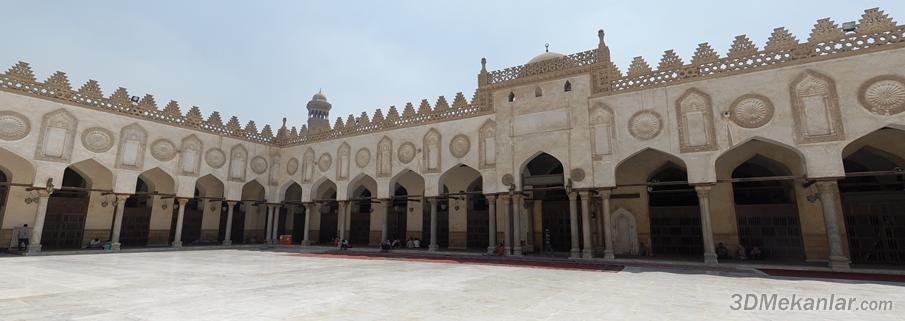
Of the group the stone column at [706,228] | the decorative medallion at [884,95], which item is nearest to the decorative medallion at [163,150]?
the stone column at [706,228]

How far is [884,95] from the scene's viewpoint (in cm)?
1223

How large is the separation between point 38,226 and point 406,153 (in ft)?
49.0

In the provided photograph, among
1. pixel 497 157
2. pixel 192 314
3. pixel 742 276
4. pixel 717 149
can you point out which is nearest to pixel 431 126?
pixel 497 157

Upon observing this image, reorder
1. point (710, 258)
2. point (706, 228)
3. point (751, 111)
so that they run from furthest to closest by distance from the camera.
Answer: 1. point (706, 228)
2. point (751, 111)
3. point (710, 258)

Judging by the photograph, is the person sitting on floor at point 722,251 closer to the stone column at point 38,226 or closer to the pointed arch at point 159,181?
the pointed arch at point 159,181

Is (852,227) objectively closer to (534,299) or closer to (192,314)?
(534,299)

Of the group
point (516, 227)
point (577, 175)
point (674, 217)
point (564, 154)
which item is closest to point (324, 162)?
point (516, 227)

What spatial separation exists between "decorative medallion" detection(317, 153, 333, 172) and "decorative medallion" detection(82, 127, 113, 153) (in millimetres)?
9354

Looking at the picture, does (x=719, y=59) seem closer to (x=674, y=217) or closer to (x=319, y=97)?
(x=674, y=217)

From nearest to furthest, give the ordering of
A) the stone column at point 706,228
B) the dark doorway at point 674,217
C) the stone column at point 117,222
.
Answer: the stone column at point 706,228 → the dark doorway at point 674,217 → the stone column at point 117,222

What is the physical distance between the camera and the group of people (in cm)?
1530

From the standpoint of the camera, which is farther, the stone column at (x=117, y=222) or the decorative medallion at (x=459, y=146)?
the decorative medallion at (x=459, y=146)

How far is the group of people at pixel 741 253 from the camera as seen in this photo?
1530 cm

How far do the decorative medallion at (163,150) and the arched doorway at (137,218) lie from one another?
2.16m
